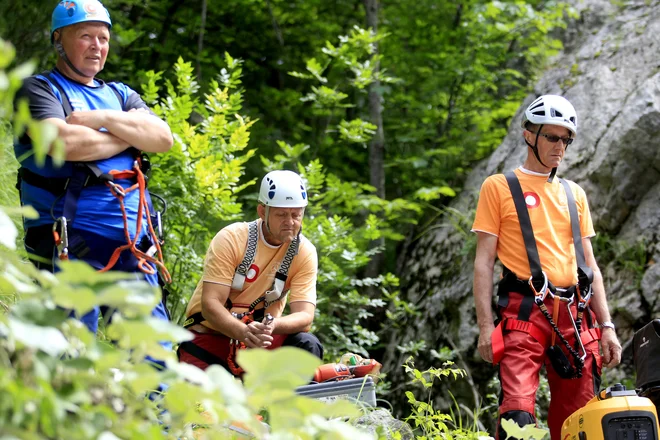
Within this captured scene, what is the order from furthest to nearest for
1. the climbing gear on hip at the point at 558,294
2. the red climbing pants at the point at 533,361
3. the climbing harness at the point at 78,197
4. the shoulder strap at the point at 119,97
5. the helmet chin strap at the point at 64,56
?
the climbing gear on hip at the point at 558,294, the red climbing pants at the point at 533,361, the shoulder strap at the point at 119,97, the helmet chin strap at the point at 64,56, the climbing harness at the point at 78,197

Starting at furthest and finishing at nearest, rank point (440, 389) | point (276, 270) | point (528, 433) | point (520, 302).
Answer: point (440, 389), point (276, 270), point (520, 302), point (528, 433)

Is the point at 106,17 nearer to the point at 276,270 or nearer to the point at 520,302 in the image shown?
the point at 276,270

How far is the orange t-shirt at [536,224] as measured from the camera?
438 cm

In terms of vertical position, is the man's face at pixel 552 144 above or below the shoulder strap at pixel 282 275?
above

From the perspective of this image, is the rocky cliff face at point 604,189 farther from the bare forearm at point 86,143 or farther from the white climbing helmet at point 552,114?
the bare forearm at point 86,143

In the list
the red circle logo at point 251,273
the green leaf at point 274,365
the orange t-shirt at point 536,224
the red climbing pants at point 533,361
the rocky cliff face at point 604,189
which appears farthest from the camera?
the rocky cliff face at point 604,189

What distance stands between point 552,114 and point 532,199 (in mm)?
498

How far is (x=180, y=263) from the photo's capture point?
251 inches

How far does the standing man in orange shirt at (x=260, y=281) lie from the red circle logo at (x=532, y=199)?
129 cm

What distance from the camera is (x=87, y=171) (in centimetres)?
361

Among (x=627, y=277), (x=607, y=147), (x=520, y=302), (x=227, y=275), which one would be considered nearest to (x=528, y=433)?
(x=520, y=302)

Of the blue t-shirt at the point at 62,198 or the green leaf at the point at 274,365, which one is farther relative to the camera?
the blue t-shirt at the point at 62,198

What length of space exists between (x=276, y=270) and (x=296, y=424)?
3.37 meters

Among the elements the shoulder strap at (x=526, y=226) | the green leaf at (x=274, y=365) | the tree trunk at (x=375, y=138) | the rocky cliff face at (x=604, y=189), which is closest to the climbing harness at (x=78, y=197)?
the shoulder strap at (x=526, y=226)
